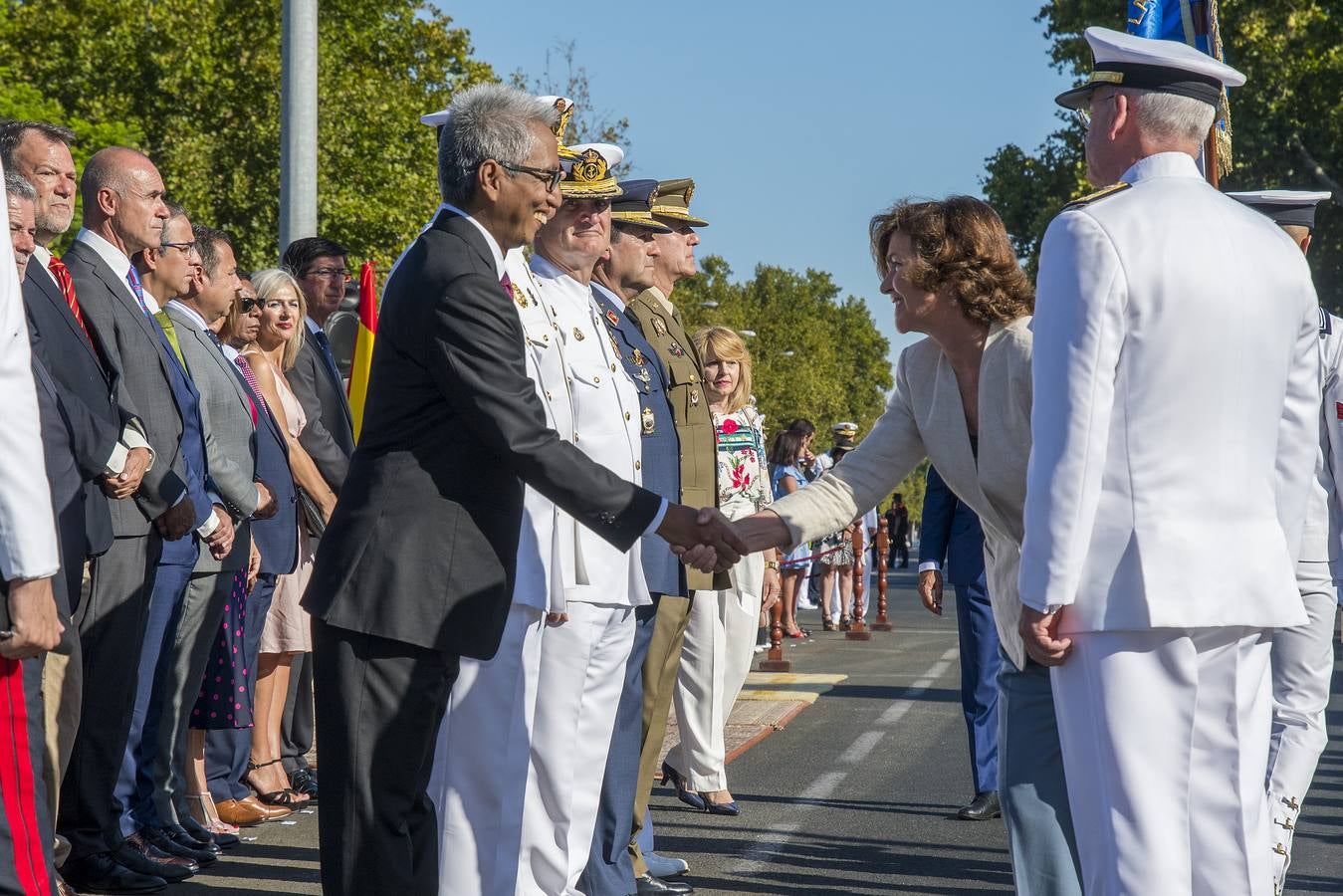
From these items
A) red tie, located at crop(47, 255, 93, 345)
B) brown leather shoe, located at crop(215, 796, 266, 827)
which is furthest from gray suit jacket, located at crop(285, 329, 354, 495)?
red tie, located at crop(47, 255, 93, 345)

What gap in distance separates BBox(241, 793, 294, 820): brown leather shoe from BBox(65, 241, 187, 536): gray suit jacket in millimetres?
1716

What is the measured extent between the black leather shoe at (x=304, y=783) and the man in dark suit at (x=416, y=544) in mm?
3970

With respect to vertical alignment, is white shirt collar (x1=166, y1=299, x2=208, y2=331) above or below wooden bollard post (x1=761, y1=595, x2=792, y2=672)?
above

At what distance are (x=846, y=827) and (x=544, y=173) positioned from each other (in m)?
4.10

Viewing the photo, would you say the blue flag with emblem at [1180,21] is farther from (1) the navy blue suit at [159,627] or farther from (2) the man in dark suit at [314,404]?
(2) the man in dark suit at [314,404]

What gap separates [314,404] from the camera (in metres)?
8.24

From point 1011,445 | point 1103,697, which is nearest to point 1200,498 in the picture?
point 1103,697

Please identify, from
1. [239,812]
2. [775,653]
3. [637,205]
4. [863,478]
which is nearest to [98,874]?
[239,812]

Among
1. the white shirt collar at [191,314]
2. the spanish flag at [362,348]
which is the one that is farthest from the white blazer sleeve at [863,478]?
the spanish flag at [362,348]

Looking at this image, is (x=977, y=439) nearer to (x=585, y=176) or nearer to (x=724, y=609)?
(x=585, y=176)

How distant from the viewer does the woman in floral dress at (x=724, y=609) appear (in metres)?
8.00

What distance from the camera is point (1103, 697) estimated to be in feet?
11.9

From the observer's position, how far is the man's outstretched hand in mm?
4691

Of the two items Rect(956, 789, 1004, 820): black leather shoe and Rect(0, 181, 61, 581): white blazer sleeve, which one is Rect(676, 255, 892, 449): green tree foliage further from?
Rect(0, 181, 61, 581): white blazer sleeve
